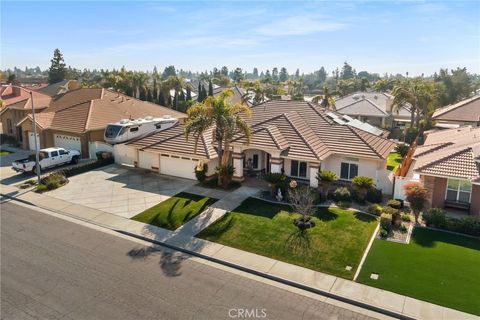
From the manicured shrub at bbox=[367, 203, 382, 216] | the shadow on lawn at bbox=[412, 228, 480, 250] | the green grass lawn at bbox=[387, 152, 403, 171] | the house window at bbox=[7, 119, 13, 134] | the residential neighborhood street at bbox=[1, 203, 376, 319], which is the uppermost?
the house window at bbox=[7, 119, 13, 134]

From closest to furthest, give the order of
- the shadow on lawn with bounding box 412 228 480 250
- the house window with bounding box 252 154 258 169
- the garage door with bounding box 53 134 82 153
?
1. the shadow on lawn with bounding box 412 228 480 250
2. the house window with bounding box 252 154 258 169
3. the garage door with bounding box 53 134 82 153

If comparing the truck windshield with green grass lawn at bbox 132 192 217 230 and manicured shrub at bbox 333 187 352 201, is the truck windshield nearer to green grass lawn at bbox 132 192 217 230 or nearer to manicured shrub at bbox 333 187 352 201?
green grass lawn at bbox 132 192 217 230

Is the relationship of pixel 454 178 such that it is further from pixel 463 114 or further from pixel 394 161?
pixel 463 114

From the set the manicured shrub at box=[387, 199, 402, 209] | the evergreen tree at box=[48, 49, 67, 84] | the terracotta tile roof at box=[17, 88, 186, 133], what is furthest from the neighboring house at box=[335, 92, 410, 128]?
the evergreen tree at box=[48, 49, 67, 84]

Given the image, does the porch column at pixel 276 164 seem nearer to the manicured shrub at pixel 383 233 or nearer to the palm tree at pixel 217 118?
the palm tree at pixel 217 118

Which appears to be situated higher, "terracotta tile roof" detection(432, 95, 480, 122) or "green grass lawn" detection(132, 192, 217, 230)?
"terracotta tile roof" detection(432, 95, 480, 122)

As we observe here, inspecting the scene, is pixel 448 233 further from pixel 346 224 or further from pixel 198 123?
pixel 198 123
